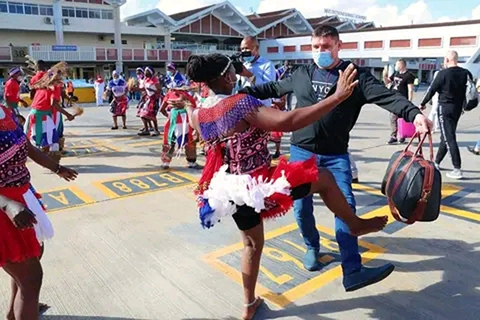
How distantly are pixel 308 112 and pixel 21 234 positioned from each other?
1.60 metres

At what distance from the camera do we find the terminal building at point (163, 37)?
110ft

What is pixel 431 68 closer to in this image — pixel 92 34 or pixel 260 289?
pixel 92 34

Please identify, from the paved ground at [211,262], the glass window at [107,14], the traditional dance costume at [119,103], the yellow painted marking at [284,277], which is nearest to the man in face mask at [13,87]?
the paved ground at [211,262]

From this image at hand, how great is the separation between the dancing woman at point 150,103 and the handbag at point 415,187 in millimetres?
8173

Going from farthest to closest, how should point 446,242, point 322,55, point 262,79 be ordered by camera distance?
point 262,79 < point 446,242 < point 322,55

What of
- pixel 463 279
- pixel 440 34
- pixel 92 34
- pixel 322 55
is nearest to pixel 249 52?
pixel 322 55

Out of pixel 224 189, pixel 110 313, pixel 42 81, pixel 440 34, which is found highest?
pixel 440 34

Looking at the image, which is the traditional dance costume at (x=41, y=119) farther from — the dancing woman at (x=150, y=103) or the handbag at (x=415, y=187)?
the handbag at (x=415, y=187)

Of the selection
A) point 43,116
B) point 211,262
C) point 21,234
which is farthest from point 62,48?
point 21,234

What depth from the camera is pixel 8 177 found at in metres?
2.17

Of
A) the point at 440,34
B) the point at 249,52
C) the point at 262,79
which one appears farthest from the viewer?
the point at 440,34

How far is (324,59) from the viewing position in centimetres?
296

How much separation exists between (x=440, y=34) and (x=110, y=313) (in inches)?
1382

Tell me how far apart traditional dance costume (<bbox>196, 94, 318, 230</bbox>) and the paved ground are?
75 centimetres
